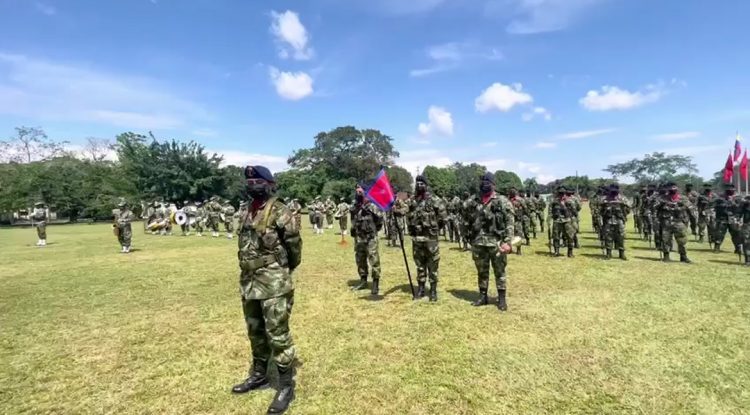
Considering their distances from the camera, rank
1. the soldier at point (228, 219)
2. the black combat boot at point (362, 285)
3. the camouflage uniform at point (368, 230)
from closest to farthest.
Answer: the camouflage uniform at point (368, 230)
the black combat boot at point (362, 285)
the soldier at point (228, 219)

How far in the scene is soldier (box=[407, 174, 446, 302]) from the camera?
324 inches

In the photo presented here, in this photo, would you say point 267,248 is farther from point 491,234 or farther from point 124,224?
point 124,224

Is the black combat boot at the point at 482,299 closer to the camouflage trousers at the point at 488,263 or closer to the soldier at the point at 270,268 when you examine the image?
the camouflage trousers at the point at 488,263

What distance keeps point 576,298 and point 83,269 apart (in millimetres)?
14698

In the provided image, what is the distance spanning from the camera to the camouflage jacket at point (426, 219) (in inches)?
323

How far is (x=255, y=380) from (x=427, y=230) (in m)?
4.46

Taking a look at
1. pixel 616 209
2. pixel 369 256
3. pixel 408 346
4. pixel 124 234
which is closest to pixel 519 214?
pixel 616 209

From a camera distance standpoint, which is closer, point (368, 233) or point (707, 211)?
point (368, 233)

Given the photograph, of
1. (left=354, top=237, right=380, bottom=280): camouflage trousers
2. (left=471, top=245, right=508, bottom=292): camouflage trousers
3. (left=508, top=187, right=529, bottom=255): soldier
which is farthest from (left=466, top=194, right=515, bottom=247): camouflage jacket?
(left=508, top=187, right=529, bottom=255): soldier

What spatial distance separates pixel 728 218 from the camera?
12844 mm

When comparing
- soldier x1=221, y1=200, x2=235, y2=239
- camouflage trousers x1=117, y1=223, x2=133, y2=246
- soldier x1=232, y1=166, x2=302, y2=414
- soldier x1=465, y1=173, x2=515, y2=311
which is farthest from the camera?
soldier x1=221, y1=200, x2=235, y2=239

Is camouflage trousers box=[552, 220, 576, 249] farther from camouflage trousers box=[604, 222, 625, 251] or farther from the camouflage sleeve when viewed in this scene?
the camouflage sleeve

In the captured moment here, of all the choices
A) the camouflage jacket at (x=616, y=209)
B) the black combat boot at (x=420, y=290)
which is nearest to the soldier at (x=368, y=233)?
the black combat boot at (x=420, y=290)

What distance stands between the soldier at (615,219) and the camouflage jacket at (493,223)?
271 inches
